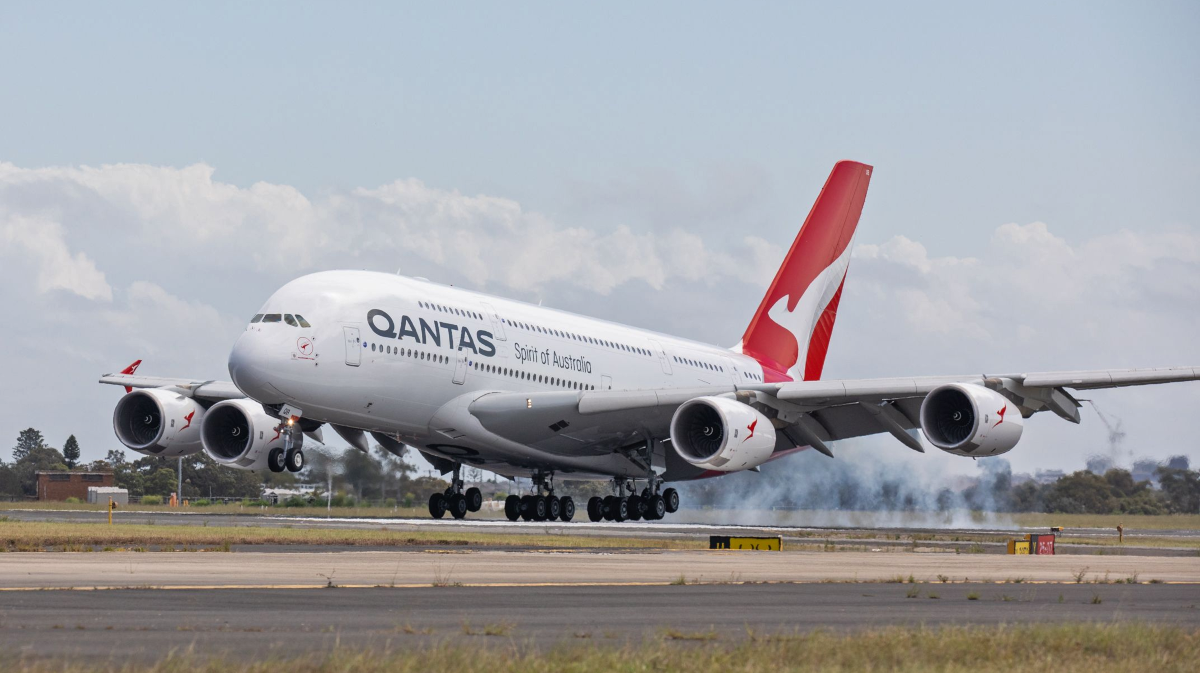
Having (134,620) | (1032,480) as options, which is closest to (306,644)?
(134,620)

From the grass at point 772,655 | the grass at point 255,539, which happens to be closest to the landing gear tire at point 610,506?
the grass at point 255,539

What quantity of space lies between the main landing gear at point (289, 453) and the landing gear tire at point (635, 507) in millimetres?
9870

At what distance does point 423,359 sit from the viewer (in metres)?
31.9

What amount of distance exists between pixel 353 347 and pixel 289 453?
318 centimetres

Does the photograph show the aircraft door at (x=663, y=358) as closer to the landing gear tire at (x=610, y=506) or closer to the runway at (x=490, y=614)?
the landing gear tire at (x=610, y=506)

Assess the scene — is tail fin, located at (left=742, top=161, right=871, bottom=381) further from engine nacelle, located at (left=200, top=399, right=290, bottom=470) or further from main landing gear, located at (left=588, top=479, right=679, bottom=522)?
engine nacelle, located at (left=200, top=399, right=290, bottom=470)

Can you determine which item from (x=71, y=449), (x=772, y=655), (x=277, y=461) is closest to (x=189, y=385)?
(x=277, y=461)

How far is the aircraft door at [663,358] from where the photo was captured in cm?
4025

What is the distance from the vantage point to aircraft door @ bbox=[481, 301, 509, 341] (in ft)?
112

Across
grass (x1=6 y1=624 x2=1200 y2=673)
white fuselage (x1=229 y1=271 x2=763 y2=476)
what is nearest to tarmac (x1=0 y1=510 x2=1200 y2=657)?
grass (x1=6 y1=624 x2=1200 y2=673)

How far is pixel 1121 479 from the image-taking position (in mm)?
60781

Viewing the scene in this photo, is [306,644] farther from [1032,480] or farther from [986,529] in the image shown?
[1032,480]

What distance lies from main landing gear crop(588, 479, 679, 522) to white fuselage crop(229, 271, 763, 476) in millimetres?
797

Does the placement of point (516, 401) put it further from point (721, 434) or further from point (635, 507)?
point (635, 507)
